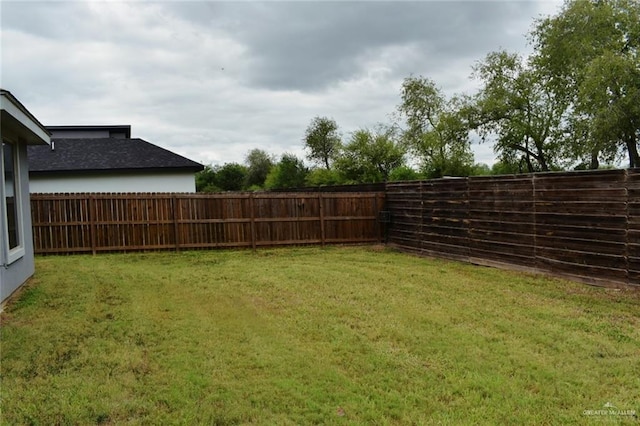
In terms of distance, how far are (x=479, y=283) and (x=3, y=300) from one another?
633cm

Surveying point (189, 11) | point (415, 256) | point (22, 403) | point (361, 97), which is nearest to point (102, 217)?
point (189, 11)

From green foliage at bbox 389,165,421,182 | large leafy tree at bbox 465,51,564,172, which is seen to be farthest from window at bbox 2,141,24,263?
large leafy tree at bbox 465,51,564,172

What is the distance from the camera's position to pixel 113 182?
51.5 ft

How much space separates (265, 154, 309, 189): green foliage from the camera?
3547 cm

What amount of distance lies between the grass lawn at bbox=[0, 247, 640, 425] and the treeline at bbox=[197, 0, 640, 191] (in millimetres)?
14297

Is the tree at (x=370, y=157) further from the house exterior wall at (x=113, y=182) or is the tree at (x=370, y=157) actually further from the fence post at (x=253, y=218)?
the fence post at (x=253, y=218)

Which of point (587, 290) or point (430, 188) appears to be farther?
point (430, 188)

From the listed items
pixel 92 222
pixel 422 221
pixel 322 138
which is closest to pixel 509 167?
pixel 322 138

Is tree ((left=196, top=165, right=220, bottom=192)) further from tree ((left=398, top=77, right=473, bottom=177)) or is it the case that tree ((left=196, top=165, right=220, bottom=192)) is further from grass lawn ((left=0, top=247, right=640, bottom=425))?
grass lawn ((left=0, top=247, right=640, bottom=425))

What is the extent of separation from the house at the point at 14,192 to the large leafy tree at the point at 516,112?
905 inches

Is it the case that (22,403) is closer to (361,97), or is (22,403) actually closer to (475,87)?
(361,97)

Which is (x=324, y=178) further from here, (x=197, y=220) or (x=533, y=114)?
(x=197, y=220)

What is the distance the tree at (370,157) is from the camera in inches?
1104

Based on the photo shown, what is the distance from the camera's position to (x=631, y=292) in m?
5.69
